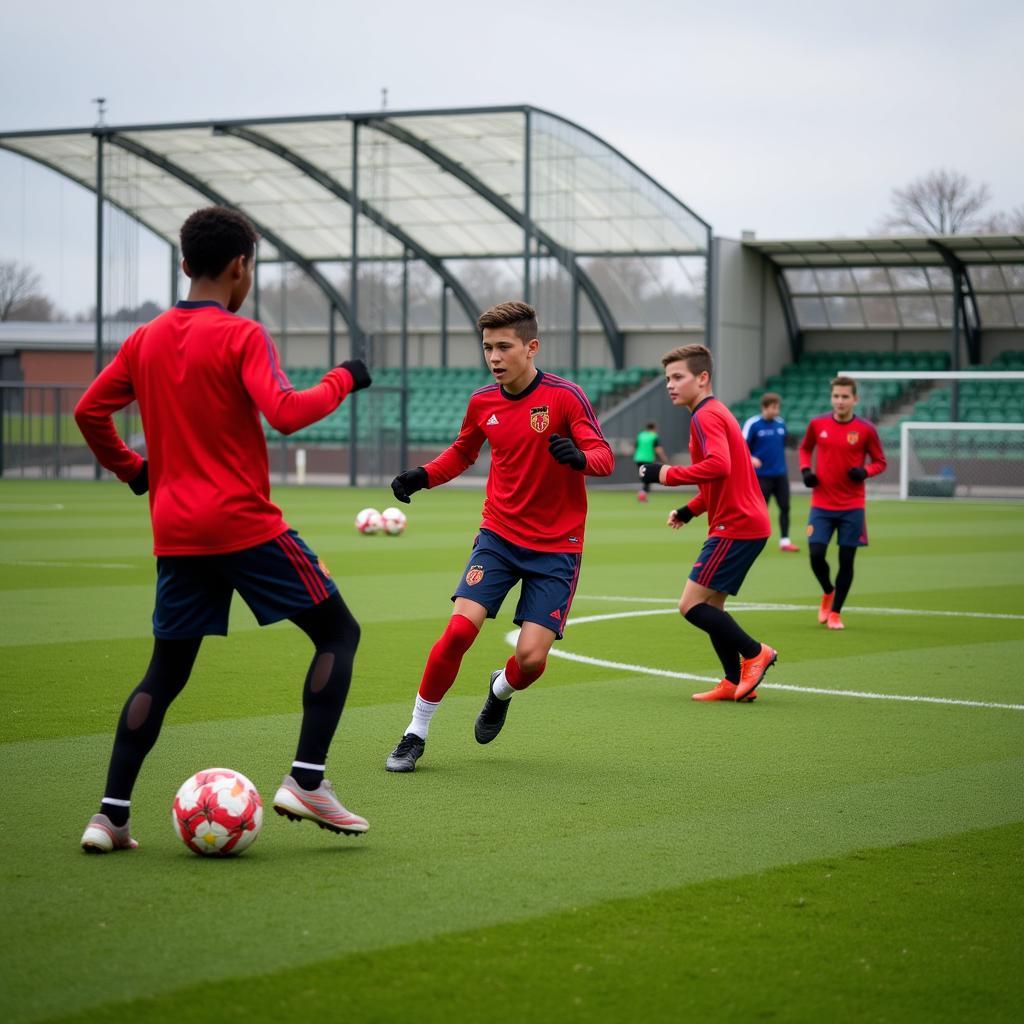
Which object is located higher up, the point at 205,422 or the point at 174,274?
the point at 174,274

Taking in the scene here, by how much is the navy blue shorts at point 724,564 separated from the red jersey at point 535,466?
1.88 metres

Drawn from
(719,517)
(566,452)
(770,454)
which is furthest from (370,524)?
(566,452)

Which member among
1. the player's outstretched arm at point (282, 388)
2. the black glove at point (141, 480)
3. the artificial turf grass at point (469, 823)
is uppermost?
the player's outstretched arm at point (282, 388)

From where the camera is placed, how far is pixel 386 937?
165 inches

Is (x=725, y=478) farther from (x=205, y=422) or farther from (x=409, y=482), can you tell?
(x=205, y=422)

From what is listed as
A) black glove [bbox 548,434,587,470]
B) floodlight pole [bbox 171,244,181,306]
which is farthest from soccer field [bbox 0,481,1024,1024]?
floodlight pole [bbox 171,244,181,306]

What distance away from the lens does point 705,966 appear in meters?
4.02

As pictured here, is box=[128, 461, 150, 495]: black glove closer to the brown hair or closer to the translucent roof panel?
the brown hair

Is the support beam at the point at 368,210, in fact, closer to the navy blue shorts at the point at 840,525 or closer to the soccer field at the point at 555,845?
the navy blue shorts at the point at 840,525

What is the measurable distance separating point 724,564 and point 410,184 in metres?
34.3

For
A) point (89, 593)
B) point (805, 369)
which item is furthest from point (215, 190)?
point (89, 593)

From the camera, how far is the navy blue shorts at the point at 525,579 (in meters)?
6.75

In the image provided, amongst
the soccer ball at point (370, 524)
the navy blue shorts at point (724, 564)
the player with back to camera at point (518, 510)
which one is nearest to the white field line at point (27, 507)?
the soccer ball at point (370, 524)

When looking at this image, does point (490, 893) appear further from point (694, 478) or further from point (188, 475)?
point (694, 478)
